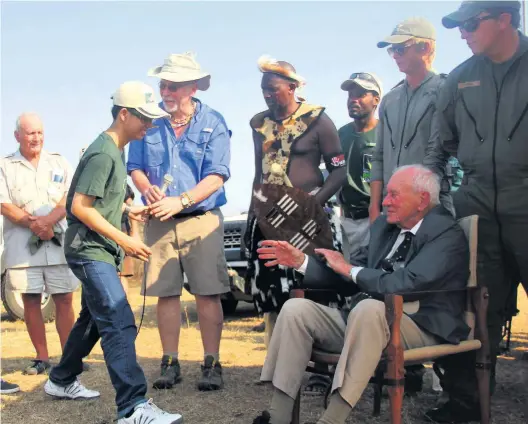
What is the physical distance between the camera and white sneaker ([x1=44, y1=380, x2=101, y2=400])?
185 inches

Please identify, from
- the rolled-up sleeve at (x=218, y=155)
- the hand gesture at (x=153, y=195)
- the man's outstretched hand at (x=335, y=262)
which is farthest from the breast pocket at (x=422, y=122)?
the hand gesture at (x=153, y=195)

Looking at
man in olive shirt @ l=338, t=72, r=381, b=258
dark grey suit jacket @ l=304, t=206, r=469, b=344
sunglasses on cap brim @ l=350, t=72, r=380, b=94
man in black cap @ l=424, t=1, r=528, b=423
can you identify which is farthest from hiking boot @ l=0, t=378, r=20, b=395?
sunglasses on cap brim @ l=350, t=72, r=380, b=94

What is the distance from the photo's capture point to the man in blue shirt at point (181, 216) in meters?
5.12

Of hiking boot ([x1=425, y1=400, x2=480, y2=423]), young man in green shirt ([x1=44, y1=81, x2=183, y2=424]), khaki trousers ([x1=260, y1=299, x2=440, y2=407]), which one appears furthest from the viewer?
hiking boot ([x1=425, y1=400, x2=480, y2=423])

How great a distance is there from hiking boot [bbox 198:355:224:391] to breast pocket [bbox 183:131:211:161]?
1.51 m

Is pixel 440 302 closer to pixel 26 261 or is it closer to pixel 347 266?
pixel 347 266

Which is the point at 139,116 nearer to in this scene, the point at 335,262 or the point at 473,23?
the point at 335,262

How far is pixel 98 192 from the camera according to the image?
156 inches

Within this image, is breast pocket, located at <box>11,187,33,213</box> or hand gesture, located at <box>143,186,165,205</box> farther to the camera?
breast pocket, located at <box>11,187,33,213</box>

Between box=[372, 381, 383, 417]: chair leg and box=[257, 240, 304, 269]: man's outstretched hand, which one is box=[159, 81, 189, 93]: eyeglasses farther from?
box=[372, 381, 383, 417]: chair leg

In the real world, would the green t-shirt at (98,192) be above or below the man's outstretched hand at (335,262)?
above

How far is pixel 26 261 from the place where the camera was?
576 cm

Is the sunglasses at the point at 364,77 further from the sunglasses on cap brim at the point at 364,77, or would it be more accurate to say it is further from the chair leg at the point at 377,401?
the chair leg at the point at 377,401

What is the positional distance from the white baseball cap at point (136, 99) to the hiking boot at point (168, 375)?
192cm
